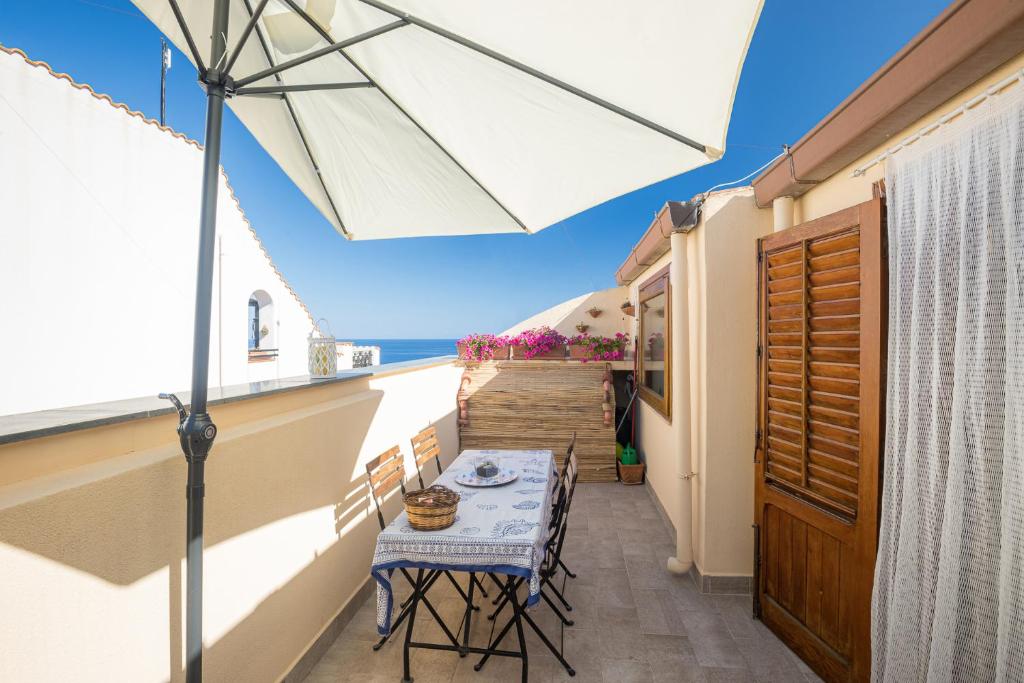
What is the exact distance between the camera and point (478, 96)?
6.36 ft

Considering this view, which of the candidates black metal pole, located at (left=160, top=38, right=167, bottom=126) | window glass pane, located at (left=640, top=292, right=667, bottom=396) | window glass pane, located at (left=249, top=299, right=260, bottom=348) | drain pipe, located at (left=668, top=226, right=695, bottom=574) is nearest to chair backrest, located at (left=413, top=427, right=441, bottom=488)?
drain pipe, located at (left=668, top=226, right=695, bottom=574)

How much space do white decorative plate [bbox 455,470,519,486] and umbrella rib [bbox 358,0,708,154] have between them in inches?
85.0

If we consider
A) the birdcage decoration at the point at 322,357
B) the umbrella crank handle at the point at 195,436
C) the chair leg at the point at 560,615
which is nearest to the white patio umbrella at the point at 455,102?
the umbrella crank handle at the point at 195,436

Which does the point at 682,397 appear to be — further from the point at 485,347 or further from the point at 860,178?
the point at 485,347

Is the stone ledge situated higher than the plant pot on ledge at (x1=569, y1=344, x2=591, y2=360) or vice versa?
the plant pot on ledge at (x1=569, y1=344, x2=591, y2=360)

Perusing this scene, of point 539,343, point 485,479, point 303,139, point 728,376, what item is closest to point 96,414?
point 303,139

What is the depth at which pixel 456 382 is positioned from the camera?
6.24m

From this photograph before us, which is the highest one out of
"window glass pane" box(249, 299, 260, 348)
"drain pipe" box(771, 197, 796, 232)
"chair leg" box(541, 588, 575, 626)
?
"drain pipe" box(771, 197, 796, 232)

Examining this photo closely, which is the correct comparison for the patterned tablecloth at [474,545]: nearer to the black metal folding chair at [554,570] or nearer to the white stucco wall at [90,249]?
the black metal folding chair at [554,570]

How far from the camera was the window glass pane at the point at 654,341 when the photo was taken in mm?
4789

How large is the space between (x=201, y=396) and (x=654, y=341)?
15.3 ft

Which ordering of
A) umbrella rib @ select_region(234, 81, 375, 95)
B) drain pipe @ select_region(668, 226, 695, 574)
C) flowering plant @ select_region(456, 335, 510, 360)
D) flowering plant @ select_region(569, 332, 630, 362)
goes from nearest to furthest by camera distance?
umbrella rib @ select_region(234, 81, 375, 95) < drain pipe @ select_region(668, 226, 695, 574) < flowering plant @ select_region(569, 332, 630, 362) < flowering plant @ select_region(456, 335, 510, 360)

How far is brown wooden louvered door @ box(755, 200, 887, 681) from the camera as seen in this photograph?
2035 mm

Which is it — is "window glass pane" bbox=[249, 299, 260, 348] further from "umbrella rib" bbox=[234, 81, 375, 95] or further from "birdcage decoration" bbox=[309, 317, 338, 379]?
"umbrella rib" bbox=[234, 81, 375, 95]
